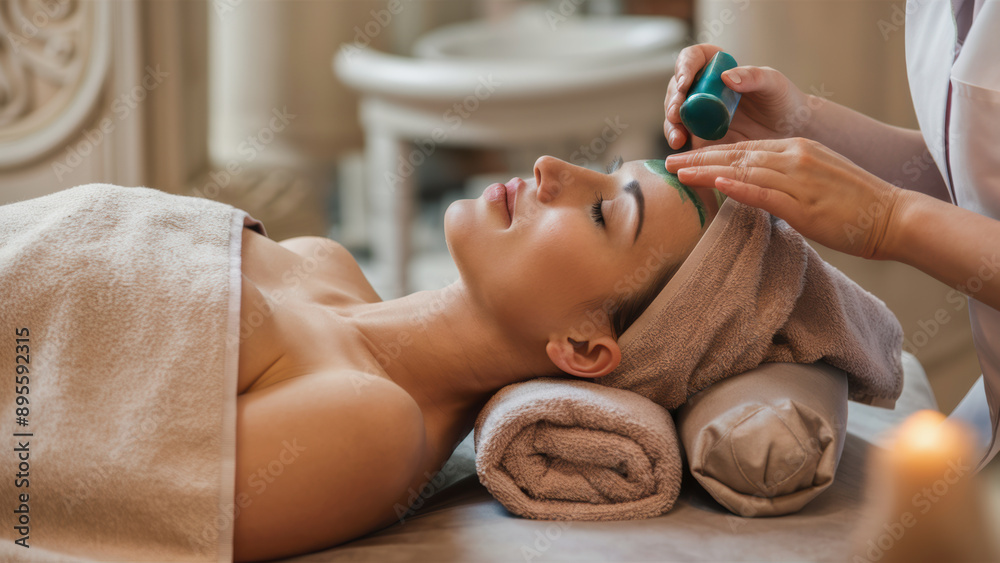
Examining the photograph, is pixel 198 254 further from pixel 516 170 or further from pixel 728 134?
pixel 516 170

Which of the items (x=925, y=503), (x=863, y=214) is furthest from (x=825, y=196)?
(x=925, y=503)

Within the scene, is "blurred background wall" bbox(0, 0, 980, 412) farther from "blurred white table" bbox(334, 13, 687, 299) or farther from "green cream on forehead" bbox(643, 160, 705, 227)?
"green cream on forehead" bbox(643, 160, 705, 227)

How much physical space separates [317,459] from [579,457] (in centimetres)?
28

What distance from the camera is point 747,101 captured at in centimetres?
114

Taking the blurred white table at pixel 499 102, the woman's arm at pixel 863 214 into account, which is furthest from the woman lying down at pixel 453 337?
the blurred white table at pixel 499 102

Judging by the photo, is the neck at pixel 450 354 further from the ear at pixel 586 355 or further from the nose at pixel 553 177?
the nose at pixel 553 177

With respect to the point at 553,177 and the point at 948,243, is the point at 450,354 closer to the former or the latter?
the point at 553,177

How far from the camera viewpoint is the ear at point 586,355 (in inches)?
38.4

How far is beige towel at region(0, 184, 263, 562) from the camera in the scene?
0.79 m

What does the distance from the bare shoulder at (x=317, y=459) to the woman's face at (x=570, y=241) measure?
0.21 m

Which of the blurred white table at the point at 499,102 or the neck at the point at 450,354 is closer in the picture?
the neck at the point at 450,354

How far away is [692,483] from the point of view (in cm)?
100

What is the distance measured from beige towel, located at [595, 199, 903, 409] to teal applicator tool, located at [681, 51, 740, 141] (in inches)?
3.6

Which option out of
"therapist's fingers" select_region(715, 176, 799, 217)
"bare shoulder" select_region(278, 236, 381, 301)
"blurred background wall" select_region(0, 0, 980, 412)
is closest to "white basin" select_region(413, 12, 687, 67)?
"blurred background wall" select_region(0, 0, 980, 412)
